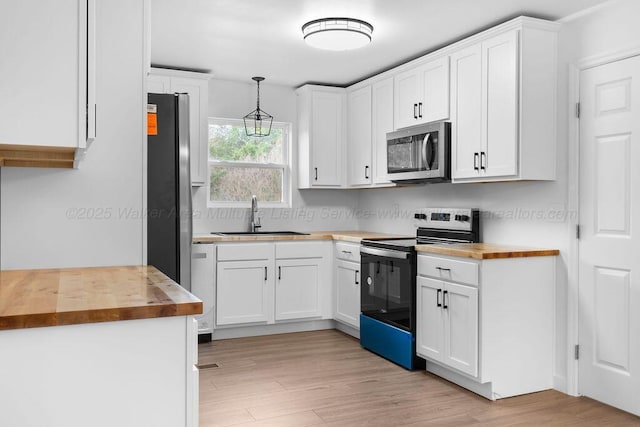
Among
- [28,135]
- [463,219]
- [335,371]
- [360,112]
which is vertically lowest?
[335,371]

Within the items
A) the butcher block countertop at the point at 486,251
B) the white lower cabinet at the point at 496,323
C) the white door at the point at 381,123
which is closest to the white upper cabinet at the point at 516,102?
the butcher block countertop at the point at 486,251

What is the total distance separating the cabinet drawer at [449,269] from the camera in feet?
10.6

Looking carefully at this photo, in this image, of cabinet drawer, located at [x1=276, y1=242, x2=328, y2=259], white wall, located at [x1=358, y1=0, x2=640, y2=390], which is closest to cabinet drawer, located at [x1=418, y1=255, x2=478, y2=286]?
white wall, located at [x1=358, y1=0, x2=640, y2=390]

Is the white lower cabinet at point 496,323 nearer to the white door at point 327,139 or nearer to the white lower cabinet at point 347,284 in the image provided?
the white lower cabinet at point 347,284

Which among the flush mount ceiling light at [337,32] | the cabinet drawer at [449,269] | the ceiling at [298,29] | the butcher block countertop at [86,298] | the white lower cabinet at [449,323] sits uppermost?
the ceiling at [298,29]

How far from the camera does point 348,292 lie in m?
4.62

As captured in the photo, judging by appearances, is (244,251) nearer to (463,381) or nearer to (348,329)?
(348,329)

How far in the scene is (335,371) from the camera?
3.70 meters

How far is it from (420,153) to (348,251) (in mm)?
1090

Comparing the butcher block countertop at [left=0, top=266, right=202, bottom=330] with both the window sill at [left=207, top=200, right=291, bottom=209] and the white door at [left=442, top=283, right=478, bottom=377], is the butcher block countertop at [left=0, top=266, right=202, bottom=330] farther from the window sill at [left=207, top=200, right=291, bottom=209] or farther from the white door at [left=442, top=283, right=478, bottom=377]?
the window sill at [left=207, top=200, right=291, bottom=209]

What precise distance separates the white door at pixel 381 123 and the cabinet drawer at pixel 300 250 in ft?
2.55

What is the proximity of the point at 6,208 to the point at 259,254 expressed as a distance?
2571 mm

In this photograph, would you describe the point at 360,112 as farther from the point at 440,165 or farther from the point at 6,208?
the point at 6,208

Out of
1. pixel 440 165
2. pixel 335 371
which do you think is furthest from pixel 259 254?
pixel 440 165
